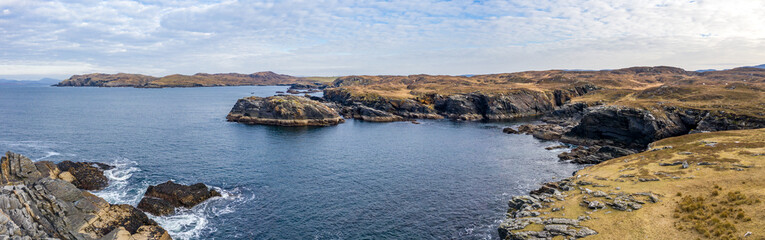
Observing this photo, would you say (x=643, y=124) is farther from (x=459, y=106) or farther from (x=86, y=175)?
(x=86, y=175)

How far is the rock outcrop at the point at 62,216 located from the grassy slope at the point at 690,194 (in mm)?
42341

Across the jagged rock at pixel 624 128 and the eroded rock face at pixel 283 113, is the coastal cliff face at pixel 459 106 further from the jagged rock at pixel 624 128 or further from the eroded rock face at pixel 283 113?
the jagged rock at pixel 624 128

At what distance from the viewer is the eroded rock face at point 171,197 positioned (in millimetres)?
44875

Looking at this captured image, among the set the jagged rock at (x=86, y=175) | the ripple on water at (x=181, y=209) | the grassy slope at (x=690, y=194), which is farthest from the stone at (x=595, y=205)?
the jagged rock at (x=86, y=175)

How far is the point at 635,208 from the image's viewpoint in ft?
109

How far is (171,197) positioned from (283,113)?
72.1 meters

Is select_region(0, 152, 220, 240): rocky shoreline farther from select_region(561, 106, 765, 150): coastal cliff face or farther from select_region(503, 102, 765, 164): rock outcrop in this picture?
select_region(561, 106, 765, 150): coastal cliff face

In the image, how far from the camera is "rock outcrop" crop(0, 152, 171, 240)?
1172 inches

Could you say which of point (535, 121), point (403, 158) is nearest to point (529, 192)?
point (403, 158)

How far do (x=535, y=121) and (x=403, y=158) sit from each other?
7805 centimetres

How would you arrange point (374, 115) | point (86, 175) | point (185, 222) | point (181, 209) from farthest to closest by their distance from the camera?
1. point (374, 115)
2. point (86, 175)
3. point (181, 209)
4. point (185, 222)

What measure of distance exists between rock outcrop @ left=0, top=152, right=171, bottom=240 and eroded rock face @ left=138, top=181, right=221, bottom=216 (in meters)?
6.25

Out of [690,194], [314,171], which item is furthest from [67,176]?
[690,194]

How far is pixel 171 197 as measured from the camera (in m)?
47.8
